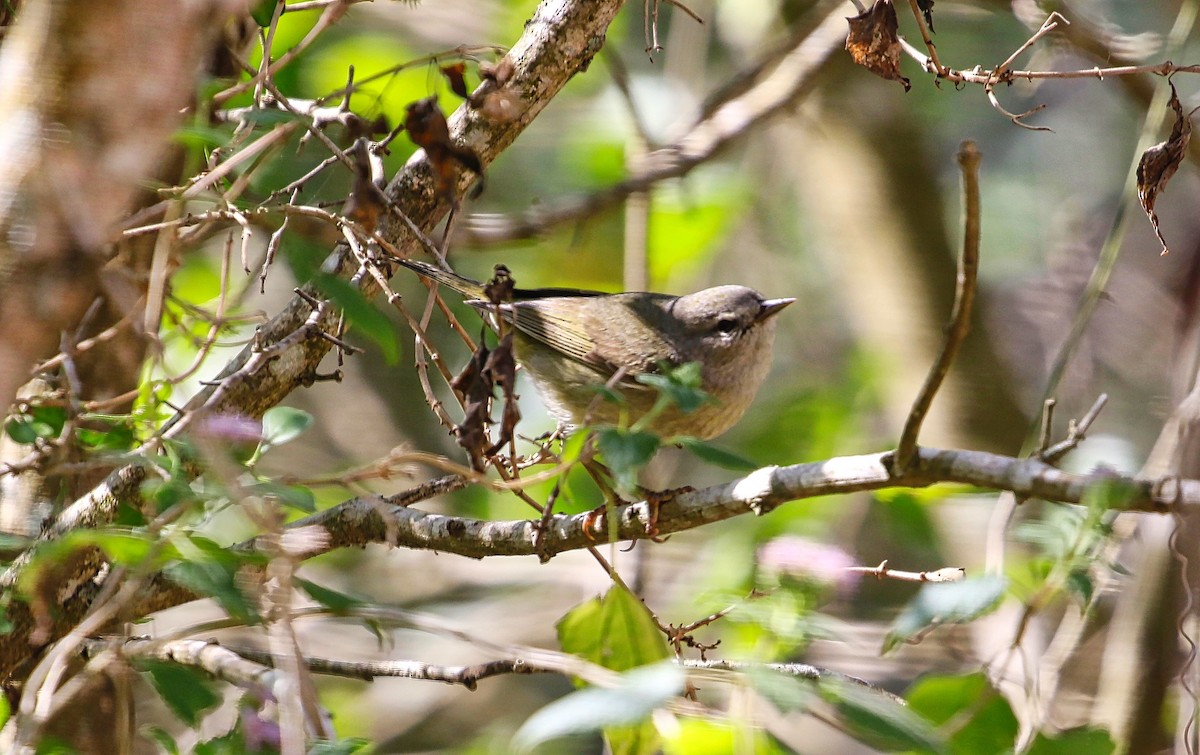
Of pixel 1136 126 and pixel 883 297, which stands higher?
pixel 1136 126

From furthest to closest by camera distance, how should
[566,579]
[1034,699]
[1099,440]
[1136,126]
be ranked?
[1136,126]
[566,579]
[1099,440]
[1034,699]

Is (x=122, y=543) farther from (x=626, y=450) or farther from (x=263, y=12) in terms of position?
(x=263, y=12)

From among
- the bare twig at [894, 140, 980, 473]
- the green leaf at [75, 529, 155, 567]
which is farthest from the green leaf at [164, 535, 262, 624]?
the bare twig at [894, 140, 980, 473]

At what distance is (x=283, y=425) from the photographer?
2.34 metres

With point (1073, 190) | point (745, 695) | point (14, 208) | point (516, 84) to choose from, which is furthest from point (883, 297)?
point (14, 208)

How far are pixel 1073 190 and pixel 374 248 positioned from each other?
6075 millimetres

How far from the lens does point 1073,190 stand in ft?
23.9

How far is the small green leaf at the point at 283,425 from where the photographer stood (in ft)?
7.58

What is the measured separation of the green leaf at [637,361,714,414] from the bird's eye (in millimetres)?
2029

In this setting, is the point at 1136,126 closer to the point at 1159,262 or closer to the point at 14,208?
the point at 1159,262

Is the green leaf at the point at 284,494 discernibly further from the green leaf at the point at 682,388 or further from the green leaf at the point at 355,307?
the green leaf at the point at 682,388

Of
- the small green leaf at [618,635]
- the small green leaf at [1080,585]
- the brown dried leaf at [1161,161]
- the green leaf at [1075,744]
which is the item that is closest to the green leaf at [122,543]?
the small green leaf at [618,635]

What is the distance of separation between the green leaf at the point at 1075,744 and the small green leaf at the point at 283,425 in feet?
4.95

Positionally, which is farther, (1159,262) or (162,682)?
(1159,262)
